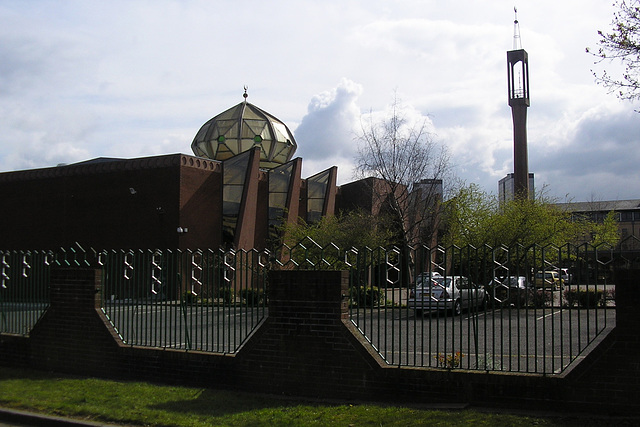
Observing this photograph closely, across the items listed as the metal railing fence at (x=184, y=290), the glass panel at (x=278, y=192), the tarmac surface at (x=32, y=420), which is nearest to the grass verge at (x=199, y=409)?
the tarmac surface at (x=32, y=420)

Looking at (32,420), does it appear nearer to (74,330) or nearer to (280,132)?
(74,330)

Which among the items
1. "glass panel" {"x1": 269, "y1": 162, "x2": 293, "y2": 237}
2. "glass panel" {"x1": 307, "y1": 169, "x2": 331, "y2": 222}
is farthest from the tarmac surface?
"glass panel" {"x1": 307, "y1": 169, "x2": 331, "y2": 222}

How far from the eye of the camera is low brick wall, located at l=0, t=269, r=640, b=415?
6.72 m

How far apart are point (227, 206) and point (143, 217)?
15.8 ft

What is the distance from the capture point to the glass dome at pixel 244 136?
43.3 meters

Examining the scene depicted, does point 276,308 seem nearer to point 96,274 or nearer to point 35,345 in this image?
point 96,274

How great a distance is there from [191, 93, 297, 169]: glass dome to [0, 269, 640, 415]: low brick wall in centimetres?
3222

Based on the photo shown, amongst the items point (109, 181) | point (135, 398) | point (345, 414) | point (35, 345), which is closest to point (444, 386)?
point (345, 414)

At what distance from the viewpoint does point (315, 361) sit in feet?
27.1

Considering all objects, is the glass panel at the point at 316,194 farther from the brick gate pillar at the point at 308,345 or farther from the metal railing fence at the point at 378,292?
the brick gate pillar at the point at 308,345

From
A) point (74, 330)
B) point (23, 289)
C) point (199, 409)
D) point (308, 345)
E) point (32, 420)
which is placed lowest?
point (32, 420)

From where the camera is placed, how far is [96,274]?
35.1ft

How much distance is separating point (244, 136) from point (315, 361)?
36.1 m

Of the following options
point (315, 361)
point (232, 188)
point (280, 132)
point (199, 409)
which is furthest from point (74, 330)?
point (280, 132)
